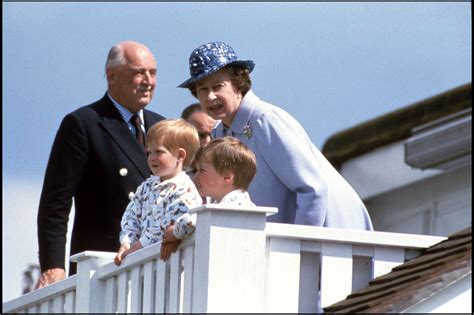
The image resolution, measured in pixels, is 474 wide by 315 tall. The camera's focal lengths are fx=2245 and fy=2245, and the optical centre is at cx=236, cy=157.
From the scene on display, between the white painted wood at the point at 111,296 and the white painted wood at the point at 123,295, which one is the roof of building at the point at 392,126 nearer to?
the white painted wood at the point at 111,296

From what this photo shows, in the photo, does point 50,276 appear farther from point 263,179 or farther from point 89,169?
point 263,179

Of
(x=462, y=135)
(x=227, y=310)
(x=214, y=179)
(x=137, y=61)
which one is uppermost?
(x=462, y=135)

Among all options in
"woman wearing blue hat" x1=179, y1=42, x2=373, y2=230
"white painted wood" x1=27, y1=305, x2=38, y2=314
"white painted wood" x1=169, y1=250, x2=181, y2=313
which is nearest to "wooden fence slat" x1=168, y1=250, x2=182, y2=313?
"white painted wood" x1=169, y1=250, x2=181, y2=313

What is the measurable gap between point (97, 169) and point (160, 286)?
182cm

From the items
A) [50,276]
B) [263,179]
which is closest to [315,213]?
[263,179]

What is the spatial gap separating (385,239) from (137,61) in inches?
97.5

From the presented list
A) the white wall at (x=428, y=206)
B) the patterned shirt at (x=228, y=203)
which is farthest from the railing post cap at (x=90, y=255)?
the white wall at (x=428, y=206)

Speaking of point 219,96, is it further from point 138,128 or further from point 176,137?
point 138,128

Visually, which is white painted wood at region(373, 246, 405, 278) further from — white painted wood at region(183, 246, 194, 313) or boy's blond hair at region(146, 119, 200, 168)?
boy's blond hair at region(146, 119, 200, 168)

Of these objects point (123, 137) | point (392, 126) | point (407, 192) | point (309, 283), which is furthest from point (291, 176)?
point (392, 126)

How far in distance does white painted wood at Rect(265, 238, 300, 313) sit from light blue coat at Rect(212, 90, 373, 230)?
0.65 meters

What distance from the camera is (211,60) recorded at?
11.9m

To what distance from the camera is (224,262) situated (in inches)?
414

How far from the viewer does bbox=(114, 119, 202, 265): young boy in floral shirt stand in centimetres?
1140
